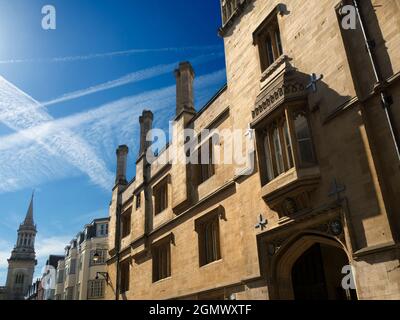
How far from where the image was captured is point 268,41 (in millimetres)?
14250

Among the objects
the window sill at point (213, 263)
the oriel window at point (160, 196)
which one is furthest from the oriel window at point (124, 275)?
the window sill at point (213, 263)

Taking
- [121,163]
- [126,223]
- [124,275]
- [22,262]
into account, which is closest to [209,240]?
[124,275]

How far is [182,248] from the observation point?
56.0 ft

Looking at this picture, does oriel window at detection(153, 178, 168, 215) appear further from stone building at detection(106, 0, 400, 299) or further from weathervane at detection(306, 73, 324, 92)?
weathervane at detection(306, 73, 324, 92)

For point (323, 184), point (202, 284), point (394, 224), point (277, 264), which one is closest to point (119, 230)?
point (202, 284)

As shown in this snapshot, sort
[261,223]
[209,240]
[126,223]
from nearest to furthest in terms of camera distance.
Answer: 1. [261,223]
2. [209,240]
3. [126,223]

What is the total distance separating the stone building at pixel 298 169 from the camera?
8719 mm

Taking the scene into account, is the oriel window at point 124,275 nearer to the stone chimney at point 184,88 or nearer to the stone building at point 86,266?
the stone chimney at point 184,88

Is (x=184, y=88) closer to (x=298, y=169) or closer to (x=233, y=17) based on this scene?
(x=233, y=17)

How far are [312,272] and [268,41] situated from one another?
883 cm

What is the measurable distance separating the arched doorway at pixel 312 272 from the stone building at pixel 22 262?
110 metres

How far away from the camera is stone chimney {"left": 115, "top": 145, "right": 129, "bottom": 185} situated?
29281mm
